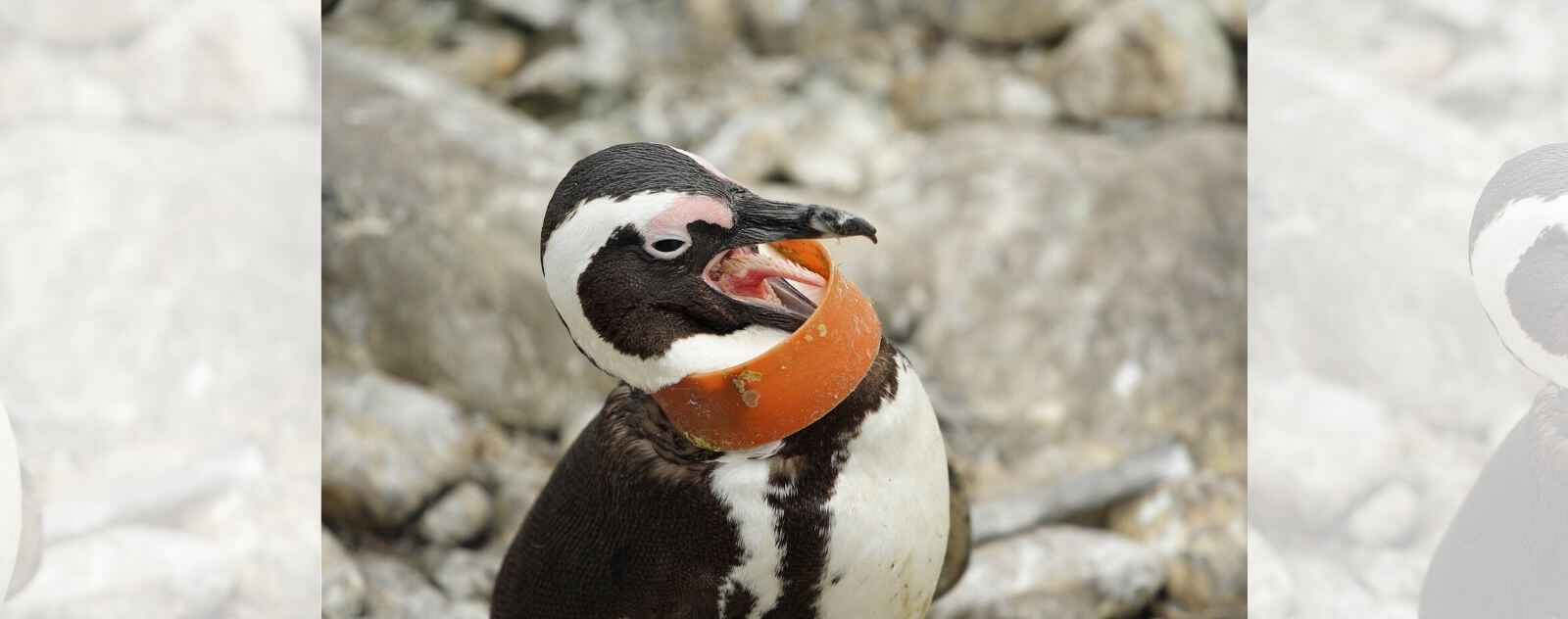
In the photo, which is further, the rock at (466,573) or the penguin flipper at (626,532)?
the rock at (466,573)

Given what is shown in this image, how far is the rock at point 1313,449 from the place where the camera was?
131cm

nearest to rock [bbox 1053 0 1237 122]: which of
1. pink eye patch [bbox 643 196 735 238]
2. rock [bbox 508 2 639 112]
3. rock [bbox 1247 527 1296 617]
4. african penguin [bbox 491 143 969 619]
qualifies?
rock [bbox 508 2 639 112]

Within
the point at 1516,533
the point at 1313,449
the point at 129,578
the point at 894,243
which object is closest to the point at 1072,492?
the point at 894,243

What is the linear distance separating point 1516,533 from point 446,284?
1591 millimetres

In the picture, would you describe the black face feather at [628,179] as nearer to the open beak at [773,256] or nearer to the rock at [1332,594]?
the open beak at [773,256]

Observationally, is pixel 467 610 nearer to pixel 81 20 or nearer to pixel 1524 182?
pixel 81 20

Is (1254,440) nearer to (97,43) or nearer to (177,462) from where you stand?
(177,462)

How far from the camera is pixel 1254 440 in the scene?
4.80 feet

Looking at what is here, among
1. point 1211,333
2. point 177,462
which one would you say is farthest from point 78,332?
point 1211,333

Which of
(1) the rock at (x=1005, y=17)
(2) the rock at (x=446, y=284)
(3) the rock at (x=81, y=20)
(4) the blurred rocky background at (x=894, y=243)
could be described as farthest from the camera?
(1) the rock at (x=1005, y=17)

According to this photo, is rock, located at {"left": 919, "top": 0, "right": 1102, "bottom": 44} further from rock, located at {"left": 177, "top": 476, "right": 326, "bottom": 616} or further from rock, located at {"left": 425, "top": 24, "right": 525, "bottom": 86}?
rock, located at {"left": 177, "top": 476, "right": 326, "bottom": 616}

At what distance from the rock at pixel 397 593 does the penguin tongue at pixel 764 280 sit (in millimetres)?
1046

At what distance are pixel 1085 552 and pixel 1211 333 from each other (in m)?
0.67

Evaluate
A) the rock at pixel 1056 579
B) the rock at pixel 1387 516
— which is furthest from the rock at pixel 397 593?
the rock at pixel 1387 516
